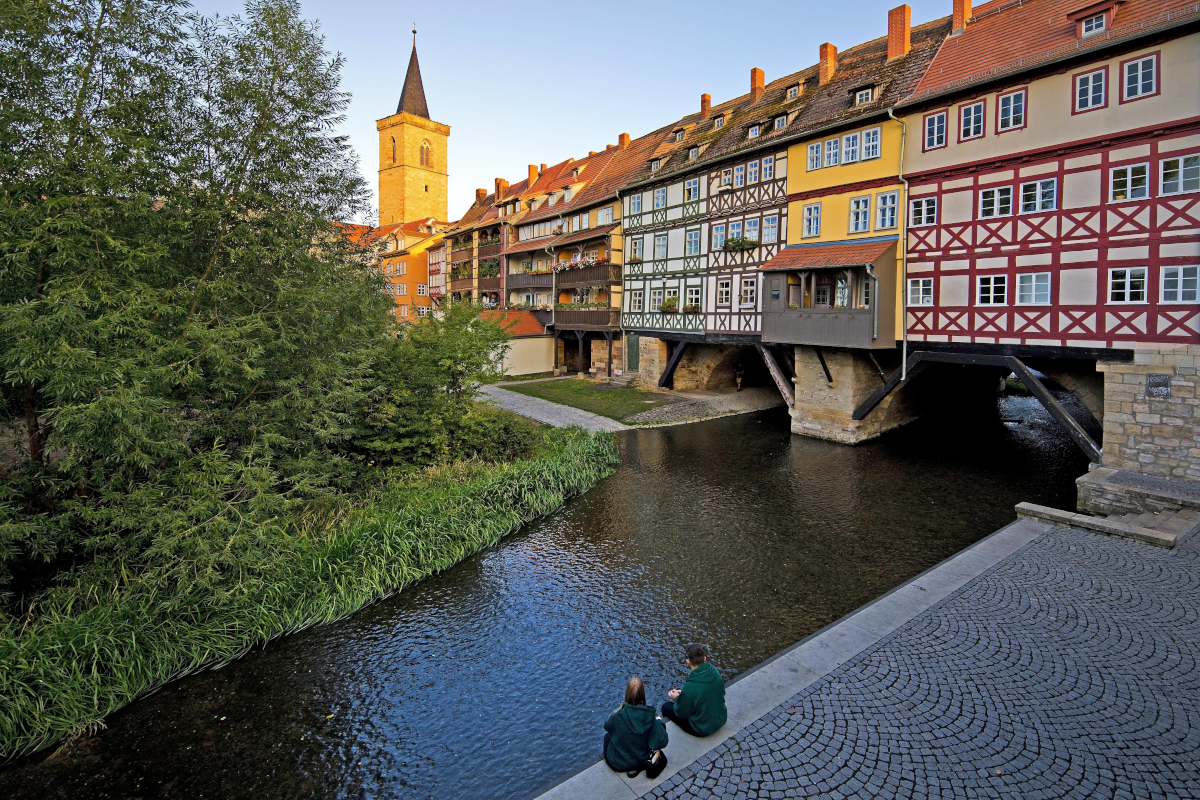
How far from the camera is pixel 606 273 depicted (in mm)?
28672

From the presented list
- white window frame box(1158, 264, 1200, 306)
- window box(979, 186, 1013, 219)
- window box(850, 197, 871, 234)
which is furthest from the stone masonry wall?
window box(850, 197, 871, 234)

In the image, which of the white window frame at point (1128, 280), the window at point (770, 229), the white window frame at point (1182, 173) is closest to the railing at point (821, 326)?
the window at point (770, 229)

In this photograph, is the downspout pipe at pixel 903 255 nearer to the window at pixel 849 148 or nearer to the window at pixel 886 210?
the window at pixel 886 210

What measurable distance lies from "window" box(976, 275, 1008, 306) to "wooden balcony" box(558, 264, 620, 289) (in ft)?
52.5

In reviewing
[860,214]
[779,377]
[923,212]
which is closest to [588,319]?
[779,377]

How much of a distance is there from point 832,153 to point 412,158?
158 ft

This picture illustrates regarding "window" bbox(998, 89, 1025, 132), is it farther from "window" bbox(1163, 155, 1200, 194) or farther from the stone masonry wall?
the stone masonry wall

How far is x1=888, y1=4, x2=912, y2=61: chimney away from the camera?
722 inches

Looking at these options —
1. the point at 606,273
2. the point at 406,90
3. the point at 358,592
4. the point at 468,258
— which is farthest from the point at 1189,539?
the point at 406,90

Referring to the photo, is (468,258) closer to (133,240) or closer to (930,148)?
(930,148)

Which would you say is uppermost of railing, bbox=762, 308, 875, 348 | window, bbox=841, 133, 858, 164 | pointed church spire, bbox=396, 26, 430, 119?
pointed church spire, bbox=396, 26, 430, 119

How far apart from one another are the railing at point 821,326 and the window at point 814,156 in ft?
14.0

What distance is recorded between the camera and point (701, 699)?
5270 mm

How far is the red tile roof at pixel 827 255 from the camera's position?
16.5 meters
